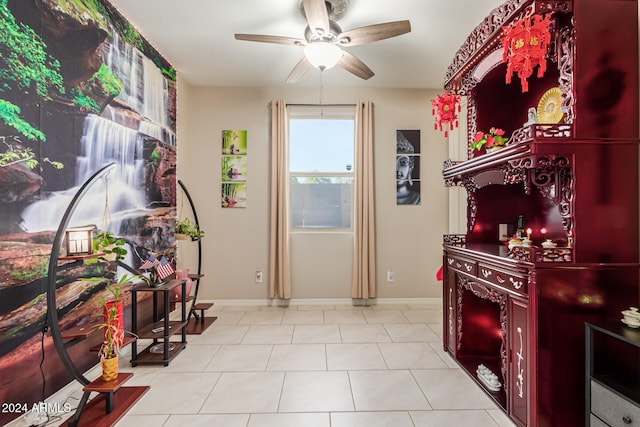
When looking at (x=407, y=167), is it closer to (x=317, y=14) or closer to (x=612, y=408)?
(x=317, y=14)

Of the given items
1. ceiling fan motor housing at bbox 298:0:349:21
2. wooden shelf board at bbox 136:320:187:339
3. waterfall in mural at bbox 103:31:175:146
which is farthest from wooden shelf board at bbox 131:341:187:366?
ceiling fan motor housing at bbox 298:0:349:21

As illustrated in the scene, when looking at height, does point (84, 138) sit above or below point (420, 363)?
above

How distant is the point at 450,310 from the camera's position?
8.65 feet

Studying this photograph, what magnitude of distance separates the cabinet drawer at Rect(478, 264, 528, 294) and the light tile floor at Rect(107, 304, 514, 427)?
798 mm

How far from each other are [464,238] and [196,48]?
125 inches

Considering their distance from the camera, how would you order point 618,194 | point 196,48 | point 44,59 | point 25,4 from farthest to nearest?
point 196,48 < point 44,59 < point 25,4 < point 618,194

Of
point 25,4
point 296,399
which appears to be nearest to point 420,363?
point 296,399

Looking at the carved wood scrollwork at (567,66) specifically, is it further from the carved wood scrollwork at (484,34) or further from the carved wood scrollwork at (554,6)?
the carved wood scrollwork at (484,34)

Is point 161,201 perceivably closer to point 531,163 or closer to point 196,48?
point 196,48

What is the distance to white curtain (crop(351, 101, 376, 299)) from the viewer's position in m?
4.11

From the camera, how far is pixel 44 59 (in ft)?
6.41

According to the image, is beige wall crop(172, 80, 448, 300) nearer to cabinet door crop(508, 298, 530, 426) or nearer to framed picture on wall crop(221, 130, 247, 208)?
framed picture on wall crop(221, 130, 247, 208)

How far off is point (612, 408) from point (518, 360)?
41 centimetres

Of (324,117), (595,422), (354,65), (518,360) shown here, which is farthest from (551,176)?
(324,117)
